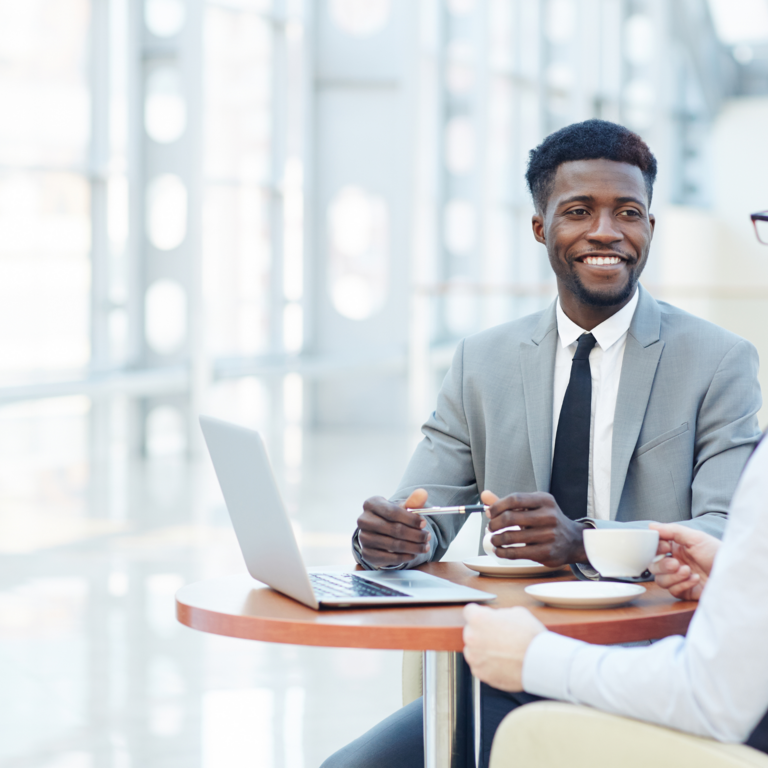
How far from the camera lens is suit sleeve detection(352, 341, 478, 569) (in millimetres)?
1844

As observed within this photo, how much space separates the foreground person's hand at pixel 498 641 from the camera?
121 centimetres

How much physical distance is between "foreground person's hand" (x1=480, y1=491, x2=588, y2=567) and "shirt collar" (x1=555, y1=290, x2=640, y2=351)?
432 millimetres

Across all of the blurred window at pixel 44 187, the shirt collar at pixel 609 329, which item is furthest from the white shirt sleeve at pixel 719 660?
the blurred window at pixel 44 187

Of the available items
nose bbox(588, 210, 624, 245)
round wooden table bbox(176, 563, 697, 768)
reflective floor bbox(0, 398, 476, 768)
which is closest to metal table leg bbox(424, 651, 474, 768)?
round wooden table bbox(176, 563, 697, 768)

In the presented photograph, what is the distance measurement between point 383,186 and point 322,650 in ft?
22.0

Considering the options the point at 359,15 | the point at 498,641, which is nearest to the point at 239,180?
the point at 359,15

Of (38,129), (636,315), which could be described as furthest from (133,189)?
(636,315)

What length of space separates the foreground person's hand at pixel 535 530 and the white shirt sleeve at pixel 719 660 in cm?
31

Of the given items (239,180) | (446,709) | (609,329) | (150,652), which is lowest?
(150,652)

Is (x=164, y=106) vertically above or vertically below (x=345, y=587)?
above

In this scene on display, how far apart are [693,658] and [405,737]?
2.31 feet

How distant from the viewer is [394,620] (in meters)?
1.24

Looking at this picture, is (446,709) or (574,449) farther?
(574,449)

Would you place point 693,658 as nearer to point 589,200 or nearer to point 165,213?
point 589,200
